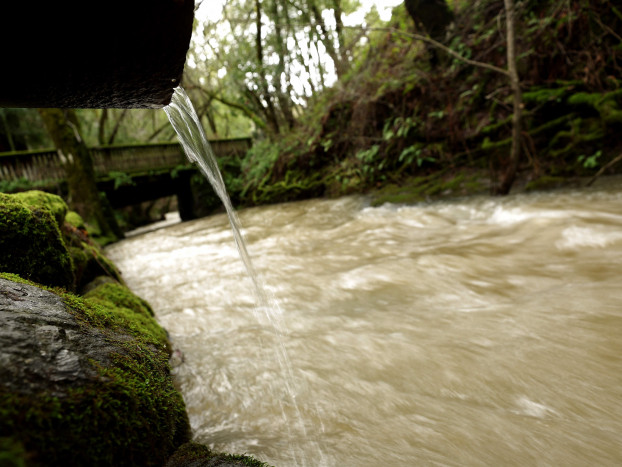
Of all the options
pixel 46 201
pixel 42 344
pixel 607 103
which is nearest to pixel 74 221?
pixel 46 201

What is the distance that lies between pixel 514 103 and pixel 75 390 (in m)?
6.31

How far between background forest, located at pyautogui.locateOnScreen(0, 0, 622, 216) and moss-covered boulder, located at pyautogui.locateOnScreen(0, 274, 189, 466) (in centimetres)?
454

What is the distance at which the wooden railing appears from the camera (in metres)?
10.7

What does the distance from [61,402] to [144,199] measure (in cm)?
1734

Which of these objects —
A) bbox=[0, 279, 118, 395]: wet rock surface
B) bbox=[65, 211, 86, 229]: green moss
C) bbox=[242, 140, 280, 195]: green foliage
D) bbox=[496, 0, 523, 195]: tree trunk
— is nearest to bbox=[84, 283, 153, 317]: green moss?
bbox=[0, 279, 118, 395]: wet rock surface

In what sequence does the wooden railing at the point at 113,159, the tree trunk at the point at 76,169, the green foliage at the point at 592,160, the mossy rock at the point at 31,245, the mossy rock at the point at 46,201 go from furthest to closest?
the wooden railing at the point at 113,159 < the tree trunk at the point at 76,169 < the green foliage at the point at 592,160 < the mossy rock at the point at 46,201 < the mossy rock at the point at 31,245

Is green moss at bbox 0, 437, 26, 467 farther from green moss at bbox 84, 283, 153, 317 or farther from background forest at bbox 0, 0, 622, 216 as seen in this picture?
background forest at bbox 0, 0, 622, 216

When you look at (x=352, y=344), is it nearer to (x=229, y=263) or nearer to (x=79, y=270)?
(x=79, y=270)

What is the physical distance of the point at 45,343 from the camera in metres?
0.96

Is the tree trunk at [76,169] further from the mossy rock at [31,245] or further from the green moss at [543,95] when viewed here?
the green moss at [543,95]

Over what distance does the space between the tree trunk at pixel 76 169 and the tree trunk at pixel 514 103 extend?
10160mm

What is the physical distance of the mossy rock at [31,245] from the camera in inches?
69.2

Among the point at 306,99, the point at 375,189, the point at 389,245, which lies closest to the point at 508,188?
the point at 389,245

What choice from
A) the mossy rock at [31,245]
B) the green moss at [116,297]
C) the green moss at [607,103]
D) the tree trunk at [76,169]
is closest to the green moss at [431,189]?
the green moss at [607,103]
